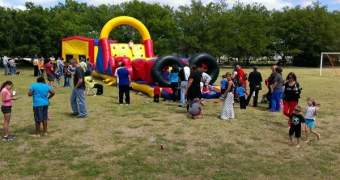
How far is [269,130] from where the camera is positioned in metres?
7.22

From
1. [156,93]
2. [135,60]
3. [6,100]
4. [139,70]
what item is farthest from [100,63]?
[6,100]

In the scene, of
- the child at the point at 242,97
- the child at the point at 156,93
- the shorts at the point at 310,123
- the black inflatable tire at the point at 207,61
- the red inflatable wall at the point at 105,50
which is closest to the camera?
the shorts at the point at 310,123

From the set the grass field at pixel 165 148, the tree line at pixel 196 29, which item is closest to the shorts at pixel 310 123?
the grass field at pixel 165 148

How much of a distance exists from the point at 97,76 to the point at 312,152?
48.5 feet

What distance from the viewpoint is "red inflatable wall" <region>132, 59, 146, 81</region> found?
13141mm

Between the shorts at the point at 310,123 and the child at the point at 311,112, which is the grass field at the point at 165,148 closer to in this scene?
the child at the point at 311,112

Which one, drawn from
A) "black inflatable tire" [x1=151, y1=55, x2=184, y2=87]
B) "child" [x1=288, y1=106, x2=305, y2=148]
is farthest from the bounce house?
"child" [x1=288, y1=106, x2=305, y2=148]

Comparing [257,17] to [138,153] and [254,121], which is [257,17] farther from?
[138,153]

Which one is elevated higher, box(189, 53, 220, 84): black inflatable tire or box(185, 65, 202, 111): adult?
box(189, 53, 220, 84): black inflatable tire

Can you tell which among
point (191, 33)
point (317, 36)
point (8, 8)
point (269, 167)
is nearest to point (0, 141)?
point (269, 167)

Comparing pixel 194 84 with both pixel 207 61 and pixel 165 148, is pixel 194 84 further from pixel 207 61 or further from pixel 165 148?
pixel 207 61

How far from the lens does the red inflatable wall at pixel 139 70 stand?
13141 millimetres

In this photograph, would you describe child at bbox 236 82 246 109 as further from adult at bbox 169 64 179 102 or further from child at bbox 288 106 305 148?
child at bbox 288 106 305 148

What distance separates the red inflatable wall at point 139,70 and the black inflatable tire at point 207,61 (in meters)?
2.13
